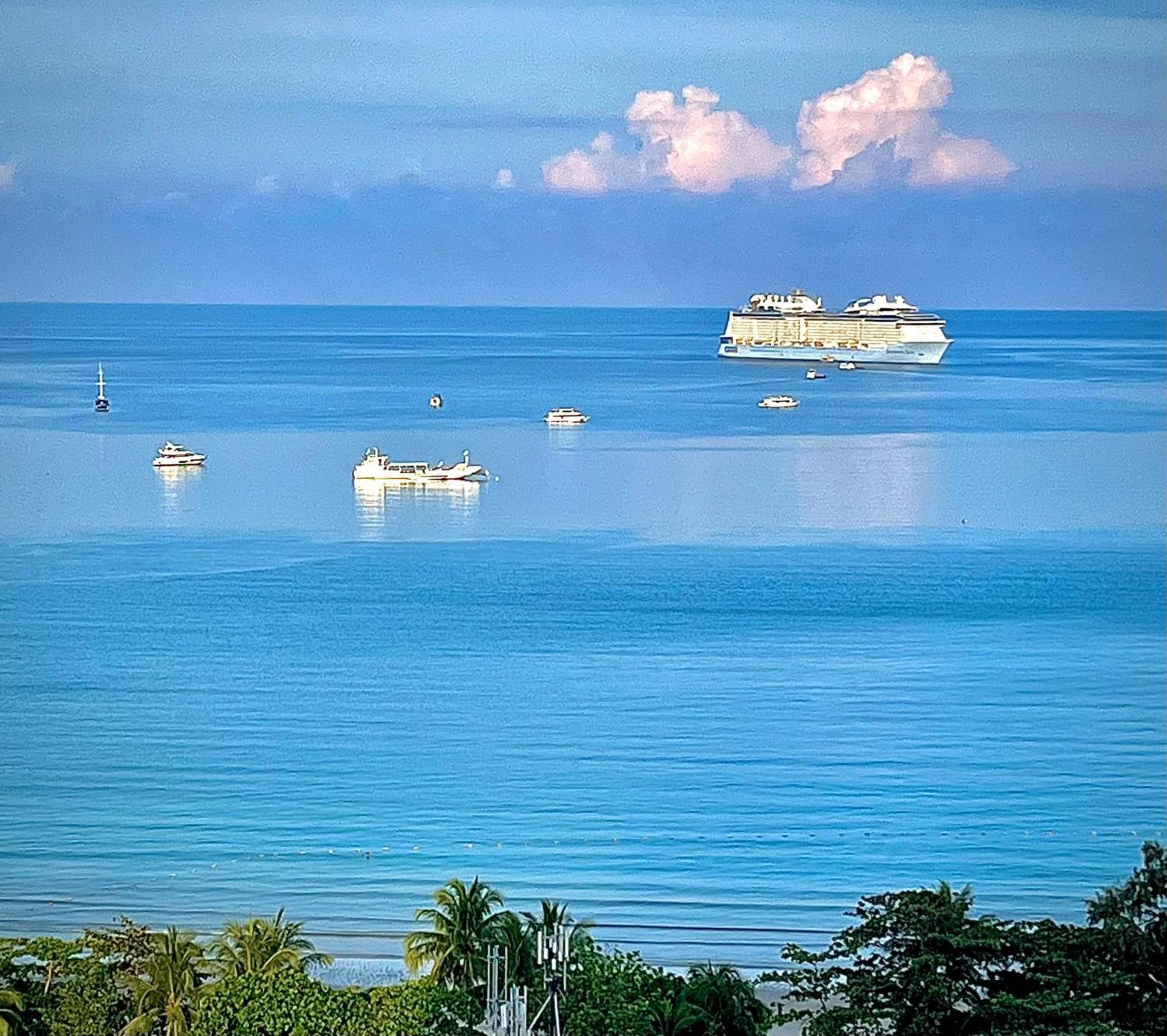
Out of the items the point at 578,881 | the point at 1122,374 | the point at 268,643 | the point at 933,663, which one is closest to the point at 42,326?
the point at 1122,374

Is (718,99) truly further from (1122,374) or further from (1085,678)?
(1122,374)

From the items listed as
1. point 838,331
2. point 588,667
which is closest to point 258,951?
point 588,667

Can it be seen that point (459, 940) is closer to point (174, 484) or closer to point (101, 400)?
point (174, 484)

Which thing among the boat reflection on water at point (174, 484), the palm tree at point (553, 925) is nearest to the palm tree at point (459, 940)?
the palm tree at point (553, 925)

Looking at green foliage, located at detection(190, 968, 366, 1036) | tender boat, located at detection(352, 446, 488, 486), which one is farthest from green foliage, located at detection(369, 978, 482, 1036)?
tender boat, located at detection(352, 446, 488, 486)

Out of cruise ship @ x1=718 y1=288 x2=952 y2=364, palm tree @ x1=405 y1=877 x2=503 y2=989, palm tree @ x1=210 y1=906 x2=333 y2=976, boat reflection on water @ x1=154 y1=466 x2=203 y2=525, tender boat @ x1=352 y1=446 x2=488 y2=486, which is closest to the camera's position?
palm tree @ x1=210 y1=906 x2=333 y2=976

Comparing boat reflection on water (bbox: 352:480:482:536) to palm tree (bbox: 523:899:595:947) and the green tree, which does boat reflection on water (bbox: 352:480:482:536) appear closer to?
palm tree (bbox: 523:899:595:947)
